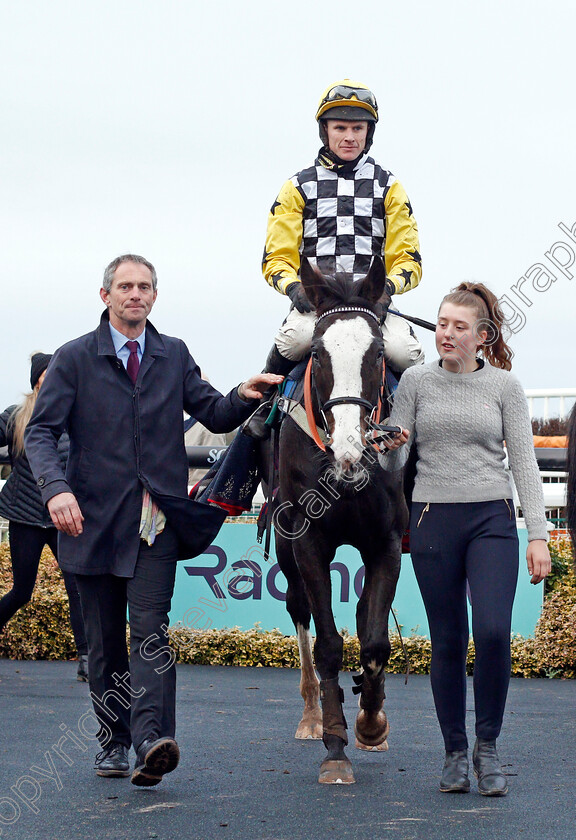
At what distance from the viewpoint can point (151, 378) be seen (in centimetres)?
432

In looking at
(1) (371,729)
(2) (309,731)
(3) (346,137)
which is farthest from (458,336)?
(2) (309,731)

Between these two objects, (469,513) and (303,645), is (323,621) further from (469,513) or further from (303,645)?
(303,645)

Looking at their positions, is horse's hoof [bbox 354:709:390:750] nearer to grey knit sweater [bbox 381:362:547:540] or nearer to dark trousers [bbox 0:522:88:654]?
grey knit sweater [bbox 381:362:547:540]

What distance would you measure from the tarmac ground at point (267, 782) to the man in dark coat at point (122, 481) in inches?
13.6

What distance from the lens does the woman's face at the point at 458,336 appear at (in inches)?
158

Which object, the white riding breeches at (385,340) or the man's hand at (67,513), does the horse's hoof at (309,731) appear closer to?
the white riding breeches at (385,340)

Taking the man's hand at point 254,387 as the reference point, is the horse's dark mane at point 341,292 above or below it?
above

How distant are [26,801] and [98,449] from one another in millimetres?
1300

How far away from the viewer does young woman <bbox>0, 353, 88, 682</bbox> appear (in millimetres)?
6410

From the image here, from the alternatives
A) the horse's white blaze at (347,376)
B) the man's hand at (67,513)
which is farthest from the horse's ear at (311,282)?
the man's hand at (67,513)

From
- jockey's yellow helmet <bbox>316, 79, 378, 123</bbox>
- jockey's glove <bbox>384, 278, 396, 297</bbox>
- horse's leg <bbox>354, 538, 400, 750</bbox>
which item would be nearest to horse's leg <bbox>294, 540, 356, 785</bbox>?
horse's leg <bbox>354, 538, 400, 750</bbox>

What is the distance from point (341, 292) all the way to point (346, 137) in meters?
1.08

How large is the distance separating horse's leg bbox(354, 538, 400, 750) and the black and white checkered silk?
1401 mm

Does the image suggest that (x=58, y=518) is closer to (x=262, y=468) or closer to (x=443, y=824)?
(x=443, y=824)
